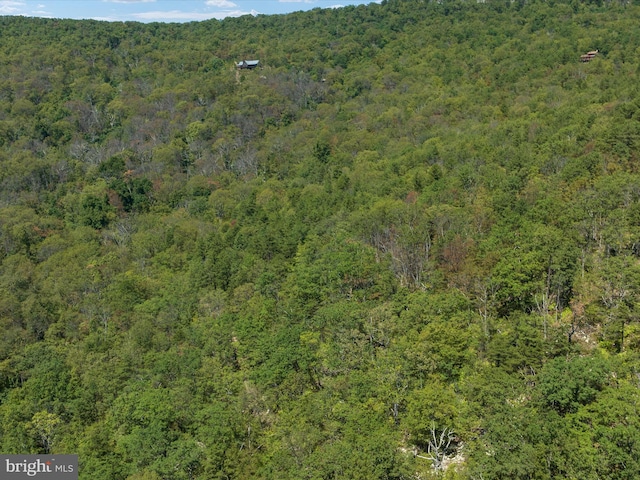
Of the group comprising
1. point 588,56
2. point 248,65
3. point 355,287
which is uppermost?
point 248,65

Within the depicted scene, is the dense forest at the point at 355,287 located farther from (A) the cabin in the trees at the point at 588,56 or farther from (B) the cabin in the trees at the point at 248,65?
(B) the cabin in the trees at the point at 248,65

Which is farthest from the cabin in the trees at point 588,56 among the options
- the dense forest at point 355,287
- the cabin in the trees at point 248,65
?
the cabin in the trees at point 248,65

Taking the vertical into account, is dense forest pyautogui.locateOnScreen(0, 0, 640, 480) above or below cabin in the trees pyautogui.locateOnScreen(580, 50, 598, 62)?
below

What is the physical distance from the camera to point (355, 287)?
40062 mm

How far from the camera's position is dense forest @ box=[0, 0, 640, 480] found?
78.4ft

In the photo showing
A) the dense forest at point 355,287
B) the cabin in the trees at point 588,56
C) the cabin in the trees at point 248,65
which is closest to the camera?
the dense forest at point 355,287

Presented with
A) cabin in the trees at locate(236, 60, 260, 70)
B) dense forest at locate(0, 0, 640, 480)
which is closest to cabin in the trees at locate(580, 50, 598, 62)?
dense forest at locate(0, 0, 640, 480)

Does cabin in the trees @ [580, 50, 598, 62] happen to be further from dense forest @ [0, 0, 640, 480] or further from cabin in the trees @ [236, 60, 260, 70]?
cabin in the trees @ [236, 60, 260, 70]

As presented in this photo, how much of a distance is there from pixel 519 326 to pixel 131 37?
168825 mm

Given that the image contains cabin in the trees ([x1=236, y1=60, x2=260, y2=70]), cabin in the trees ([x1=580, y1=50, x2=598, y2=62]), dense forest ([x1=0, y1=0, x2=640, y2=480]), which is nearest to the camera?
dense forest ([x1=0, y1=0, x2=640, y2=480])

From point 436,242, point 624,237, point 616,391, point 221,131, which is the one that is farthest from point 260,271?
point 221,131

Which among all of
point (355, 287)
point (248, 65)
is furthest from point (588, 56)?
point (248, 65)

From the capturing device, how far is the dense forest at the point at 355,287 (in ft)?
78.4

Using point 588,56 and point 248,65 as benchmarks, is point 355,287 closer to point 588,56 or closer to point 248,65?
point 588,56
